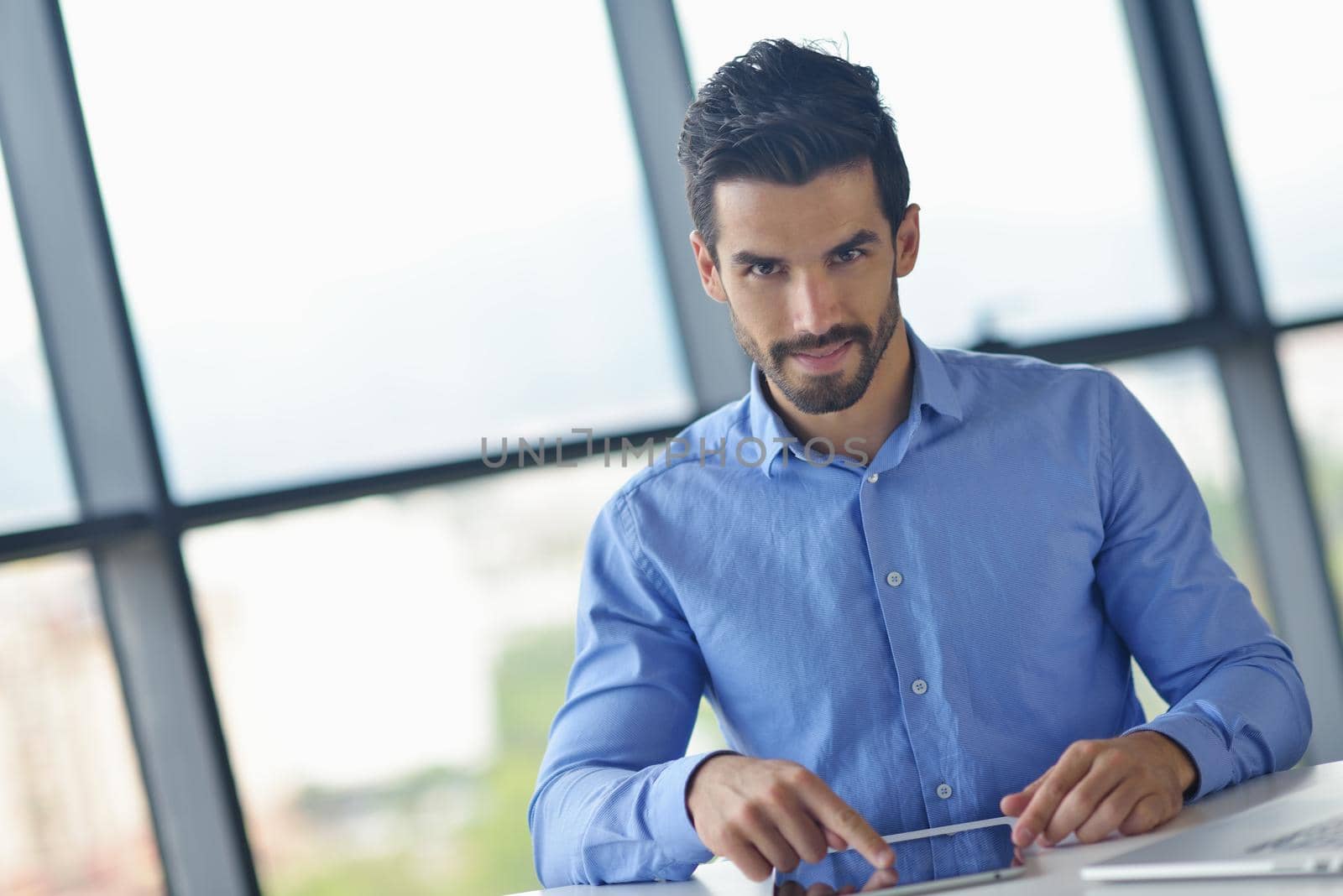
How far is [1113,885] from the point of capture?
892 mm

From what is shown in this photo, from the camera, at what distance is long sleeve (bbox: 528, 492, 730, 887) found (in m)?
1.19

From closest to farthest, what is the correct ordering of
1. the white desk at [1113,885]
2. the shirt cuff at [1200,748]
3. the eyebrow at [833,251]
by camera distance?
the white desk at [1113,885] → the shirt cuff at [1200,748] → the eyebrow at [833,251]

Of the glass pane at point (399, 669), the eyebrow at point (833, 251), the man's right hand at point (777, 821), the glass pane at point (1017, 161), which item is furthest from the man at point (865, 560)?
the glass pane at point (1017, 161)

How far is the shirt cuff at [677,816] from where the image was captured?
1.15m

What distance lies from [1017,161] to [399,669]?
1.73 meters

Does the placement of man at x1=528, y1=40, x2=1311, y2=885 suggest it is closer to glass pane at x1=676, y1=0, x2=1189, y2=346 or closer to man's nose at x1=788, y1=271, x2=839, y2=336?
man's nose at x1=788, y1=271, x2=839, y2=336

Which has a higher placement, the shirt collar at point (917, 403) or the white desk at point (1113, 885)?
the shirt collar at point (917, 403)

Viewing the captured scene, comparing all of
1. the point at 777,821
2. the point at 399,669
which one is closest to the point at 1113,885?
the point at 777,821

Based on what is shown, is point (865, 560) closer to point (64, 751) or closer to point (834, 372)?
point (834, 372)

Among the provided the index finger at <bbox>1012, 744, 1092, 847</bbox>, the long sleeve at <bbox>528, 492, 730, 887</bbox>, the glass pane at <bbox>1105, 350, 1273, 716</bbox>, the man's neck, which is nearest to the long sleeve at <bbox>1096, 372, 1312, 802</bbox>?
the index finger at <bbox>1012, 744, 1092, 847</bbox>

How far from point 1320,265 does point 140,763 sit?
2.72 meters

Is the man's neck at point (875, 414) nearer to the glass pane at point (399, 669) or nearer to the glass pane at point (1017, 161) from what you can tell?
the glass pane at point (399, 669)

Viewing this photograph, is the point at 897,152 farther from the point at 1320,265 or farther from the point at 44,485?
the point at 1320,265

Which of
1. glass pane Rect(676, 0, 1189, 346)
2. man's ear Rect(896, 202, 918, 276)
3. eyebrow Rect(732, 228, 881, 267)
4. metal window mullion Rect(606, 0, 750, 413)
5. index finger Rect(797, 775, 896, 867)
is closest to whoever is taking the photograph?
index finger Rect(797, 775, 896, 867)
